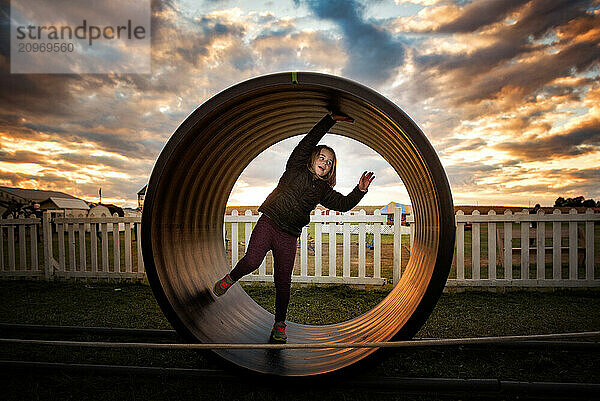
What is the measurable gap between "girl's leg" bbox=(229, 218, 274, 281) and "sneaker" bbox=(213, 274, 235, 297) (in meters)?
0.09

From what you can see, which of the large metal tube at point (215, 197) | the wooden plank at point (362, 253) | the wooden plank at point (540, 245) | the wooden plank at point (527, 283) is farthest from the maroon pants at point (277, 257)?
the wooden plank at point (540, 245)

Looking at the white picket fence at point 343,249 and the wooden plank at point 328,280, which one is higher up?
the white picket fence at point 343,249

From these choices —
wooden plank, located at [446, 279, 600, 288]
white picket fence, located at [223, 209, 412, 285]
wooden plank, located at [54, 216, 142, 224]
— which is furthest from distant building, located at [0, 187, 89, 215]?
wooden plank, located at [446, 279, 600, 288]

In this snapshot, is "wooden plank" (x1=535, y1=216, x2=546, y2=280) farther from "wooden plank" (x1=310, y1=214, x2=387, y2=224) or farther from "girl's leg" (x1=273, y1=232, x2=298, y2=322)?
"girl's leg" (x1=273, y1=232, x2=298, y2=322)

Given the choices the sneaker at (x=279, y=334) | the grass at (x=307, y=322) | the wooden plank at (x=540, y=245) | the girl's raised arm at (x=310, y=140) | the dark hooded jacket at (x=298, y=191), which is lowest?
the grass at (x=307, y=322)

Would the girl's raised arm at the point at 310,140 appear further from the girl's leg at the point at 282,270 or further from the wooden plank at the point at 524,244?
the wooden plank at the point at 524,244

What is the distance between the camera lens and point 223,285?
3697mm

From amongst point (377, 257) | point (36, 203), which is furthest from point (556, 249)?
point (36, 203)

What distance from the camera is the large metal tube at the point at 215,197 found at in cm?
267

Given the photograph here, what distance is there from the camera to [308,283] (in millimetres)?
7301

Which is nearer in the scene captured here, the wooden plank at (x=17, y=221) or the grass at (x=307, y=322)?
the grass at (x=307, y=322)

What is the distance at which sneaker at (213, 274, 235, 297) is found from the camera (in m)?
3.67

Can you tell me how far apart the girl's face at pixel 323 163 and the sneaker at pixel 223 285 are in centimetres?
132

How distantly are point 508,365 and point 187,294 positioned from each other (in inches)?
115
